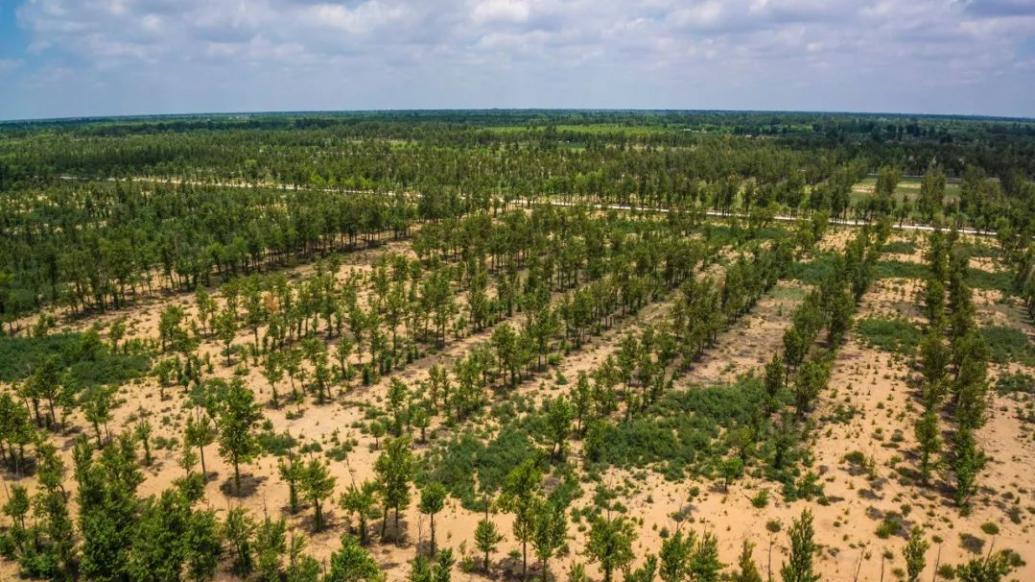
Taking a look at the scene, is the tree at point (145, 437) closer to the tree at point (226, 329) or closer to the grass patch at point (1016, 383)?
the tree at point (226, 329)

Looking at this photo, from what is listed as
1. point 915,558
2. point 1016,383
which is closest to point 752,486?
point 915,558

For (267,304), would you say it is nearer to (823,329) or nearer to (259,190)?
(823,329)

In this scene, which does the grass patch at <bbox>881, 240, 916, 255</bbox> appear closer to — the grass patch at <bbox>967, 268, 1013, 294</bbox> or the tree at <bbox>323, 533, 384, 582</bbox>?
the grass patch at <bbox>967, 268, 1013, 294</bbox>

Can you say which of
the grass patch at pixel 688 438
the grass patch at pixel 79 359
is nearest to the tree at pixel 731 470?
the grass patch at pixel 688 438

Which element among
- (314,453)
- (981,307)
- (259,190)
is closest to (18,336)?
(314,453)

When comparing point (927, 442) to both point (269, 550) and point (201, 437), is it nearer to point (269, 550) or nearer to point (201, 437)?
point (269, 550)

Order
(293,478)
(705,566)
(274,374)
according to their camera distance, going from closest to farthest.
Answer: (705,566)
(293,478)
(274,374)
